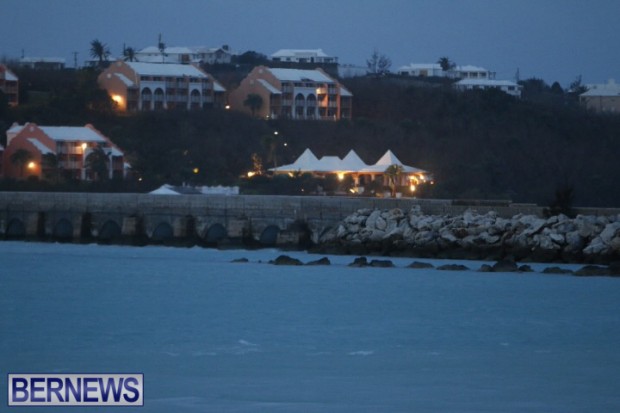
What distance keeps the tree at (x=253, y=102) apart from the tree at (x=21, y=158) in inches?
748

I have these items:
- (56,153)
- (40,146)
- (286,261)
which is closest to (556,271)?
(286,261)

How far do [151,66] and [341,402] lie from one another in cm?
6797

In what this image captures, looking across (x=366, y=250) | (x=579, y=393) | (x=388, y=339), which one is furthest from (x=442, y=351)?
(x=366, y=250)

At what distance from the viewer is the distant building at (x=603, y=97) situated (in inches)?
4058

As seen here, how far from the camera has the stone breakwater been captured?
130ft

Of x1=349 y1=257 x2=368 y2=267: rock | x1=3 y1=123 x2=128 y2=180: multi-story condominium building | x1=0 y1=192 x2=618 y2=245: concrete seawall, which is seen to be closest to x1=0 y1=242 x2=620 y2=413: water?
x1=349 y1=257 x2=368 y2=267: rock

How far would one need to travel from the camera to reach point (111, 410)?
62.3 feet

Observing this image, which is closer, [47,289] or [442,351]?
[442,351]

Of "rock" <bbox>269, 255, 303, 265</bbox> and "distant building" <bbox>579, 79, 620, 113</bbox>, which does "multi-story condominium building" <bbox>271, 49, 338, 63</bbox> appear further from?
"rock" <bbox>269, 255, 303, 265</bbox>

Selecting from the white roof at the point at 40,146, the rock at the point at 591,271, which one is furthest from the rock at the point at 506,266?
the white roof at the point at 40,146

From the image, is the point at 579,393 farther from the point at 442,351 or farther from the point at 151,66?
the point at 151,66

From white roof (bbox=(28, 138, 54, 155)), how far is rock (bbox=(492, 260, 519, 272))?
35.4 meters

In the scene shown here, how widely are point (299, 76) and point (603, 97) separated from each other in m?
28.3

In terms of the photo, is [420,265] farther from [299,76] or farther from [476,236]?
[299,76]
